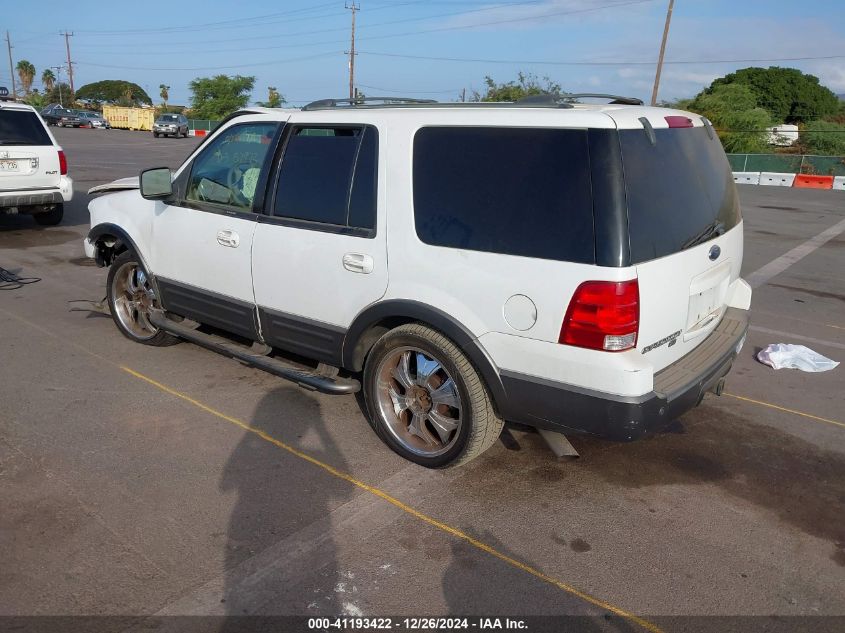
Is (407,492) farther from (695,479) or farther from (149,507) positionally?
(695,479)

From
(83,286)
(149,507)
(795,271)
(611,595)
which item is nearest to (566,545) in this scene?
(611,595)

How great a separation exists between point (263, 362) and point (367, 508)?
1.41m

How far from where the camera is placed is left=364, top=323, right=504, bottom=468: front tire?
366cm

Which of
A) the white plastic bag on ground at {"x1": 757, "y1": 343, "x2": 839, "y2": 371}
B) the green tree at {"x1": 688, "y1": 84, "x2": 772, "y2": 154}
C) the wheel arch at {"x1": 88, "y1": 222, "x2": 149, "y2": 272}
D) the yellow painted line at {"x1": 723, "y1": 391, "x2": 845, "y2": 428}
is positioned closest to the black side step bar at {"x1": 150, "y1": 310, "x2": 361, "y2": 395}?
the wheel arch at {"x1": 88, "y1": 222, "x2": 149, "y2": 272}

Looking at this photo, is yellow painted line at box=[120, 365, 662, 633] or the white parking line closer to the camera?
yellow painted line at box=[120, 365, 662, 633]

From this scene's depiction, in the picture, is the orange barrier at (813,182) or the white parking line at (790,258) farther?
the orange barrier at (813,182)

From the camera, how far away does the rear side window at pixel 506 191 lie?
3.20m

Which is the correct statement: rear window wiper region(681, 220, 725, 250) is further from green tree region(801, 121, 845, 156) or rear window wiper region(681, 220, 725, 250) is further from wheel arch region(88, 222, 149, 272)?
green tree region(801, 121, 845, 156)

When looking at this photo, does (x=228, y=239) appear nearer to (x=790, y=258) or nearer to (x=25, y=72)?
(x=790, y=258)

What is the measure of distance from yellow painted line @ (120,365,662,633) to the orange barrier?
87.7ft

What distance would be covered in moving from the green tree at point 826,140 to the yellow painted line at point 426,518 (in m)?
40.6

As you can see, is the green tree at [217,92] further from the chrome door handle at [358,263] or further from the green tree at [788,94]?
the chrome door handle at [358,263]

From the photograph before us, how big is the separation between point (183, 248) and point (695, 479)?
365cm

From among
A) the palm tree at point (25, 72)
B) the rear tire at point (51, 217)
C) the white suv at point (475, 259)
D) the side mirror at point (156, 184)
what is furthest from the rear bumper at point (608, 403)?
the palm tree at point (25, 72)
